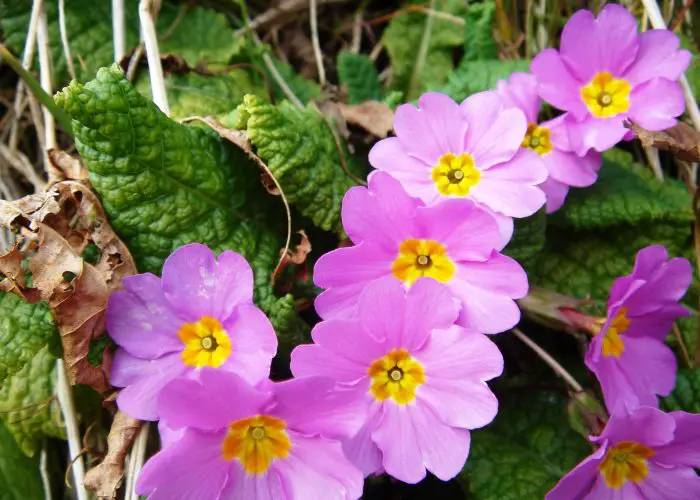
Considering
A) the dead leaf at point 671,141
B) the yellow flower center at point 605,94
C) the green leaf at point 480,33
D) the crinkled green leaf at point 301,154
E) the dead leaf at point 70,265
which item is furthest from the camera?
the green leaf at point 480,33

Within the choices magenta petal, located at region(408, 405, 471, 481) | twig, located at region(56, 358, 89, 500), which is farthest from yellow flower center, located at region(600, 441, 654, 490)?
twig, located at region(56, 358, 89, 500)

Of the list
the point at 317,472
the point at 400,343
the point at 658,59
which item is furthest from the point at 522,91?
the point at 317,472

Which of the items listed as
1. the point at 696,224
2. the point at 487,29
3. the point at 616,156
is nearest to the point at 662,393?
the point at 696,224

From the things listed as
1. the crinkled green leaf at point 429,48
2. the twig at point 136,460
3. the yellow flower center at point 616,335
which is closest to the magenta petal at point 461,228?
the yellow flower center at point 616,335

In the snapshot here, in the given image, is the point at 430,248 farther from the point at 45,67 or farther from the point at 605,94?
the point at 45,67

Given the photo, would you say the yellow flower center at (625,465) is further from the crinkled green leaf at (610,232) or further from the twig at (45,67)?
the twig at (45,67)

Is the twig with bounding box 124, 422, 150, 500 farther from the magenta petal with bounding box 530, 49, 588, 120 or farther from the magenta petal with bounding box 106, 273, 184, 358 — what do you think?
the magenta petal with bounding box 530, 49, 588, 120
